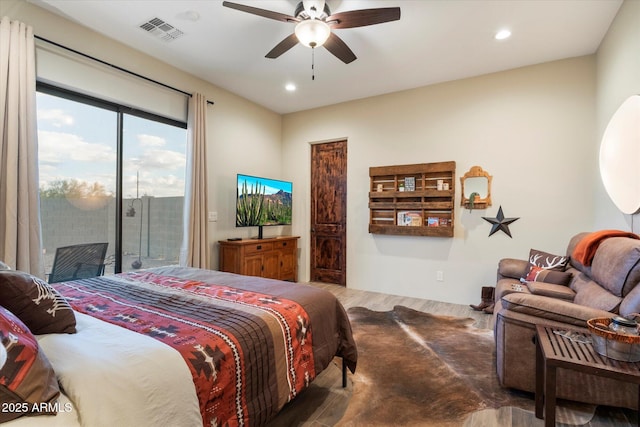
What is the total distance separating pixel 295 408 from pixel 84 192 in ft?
9.35

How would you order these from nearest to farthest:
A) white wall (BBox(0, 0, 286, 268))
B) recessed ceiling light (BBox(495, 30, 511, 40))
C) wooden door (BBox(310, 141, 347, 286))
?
white wall (BBox(0, 0, 286, 268)) → recessed ceiling light (BBox(495, 30, 511, 40)) → wooden door (BBox(310, 141, 347, 286))

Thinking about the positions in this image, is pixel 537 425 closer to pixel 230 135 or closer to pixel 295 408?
pixel 295 408

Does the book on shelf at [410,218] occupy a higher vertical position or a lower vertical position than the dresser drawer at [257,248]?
→ higher

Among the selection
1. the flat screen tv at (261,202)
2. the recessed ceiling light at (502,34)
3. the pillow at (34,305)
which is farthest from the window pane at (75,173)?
the recessed ceiling light at (502,34)

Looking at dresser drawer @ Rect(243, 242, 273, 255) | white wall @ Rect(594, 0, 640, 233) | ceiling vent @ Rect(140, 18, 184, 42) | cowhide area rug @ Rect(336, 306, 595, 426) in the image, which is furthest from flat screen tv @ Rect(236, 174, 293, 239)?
white wall @ Rect(594, 0, 640, 233)

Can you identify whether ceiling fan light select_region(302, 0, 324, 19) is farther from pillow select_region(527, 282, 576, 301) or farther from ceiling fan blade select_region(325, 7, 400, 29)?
pillow select_region(527, 282, 576, 301)

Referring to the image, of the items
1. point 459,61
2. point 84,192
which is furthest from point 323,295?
point 459,61

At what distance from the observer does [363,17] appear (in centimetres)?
228

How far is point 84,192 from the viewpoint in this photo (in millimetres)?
3020

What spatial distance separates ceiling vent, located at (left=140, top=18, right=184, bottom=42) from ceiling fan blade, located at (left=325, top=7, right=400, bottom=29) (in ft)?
5.15

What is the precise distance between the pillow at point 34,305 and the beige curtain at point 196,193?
7.90 feet

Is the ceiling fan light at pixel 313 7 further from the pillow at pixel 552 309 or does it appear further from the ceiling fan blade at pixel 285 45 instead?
the pillow at pixel 552 309

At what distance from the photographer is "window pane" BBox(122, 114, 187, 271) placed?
3373 mm

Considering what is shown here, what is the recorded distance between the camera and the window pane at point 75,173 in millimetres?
2768
